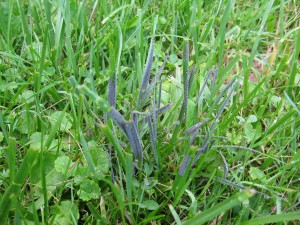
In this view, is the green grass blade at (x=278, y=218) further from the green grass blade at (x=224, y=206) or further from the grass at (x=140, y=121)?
the green grass blade at (x=224, y=206)

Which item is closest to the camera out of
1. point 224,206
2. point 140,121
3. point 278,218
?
point 224,206

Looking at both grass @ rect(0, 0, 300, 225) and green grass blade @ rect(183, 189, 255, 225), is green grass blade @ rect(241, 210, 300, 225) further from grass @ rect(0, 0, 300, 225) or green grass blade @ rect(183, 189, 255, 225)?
green grass blade @ rect(183, 189, 255, 225)

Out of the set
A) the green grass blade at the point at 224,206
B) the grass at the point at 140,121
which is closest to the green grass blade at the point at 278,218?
the grass at the point at 140,121

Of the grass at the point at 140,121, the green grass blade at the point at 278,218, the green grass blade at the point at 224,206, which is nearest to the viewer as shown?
the green grass blade at the point at 224,206

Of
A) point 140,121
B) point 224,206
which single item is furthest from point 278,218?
point 140,121

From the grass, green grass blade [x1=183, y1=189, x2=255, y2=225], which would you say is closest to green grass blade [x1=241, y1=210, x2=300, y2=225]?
the grass

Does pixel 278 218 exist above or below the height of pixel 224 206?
below

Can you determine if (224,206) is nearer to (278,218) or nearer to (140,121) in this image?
(278,218)

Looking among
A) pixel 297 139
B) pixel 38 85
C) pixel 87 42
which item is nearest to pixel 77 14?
pixel 87 42
